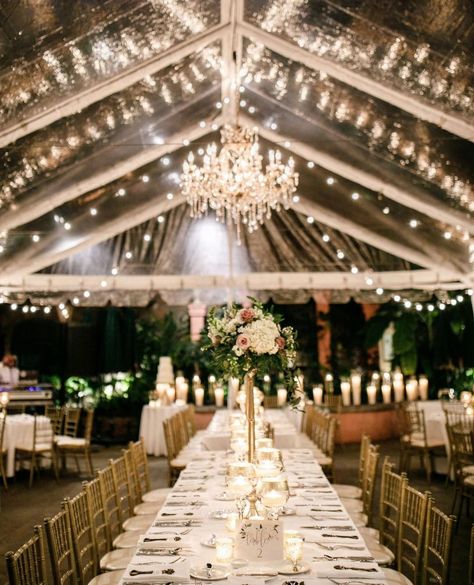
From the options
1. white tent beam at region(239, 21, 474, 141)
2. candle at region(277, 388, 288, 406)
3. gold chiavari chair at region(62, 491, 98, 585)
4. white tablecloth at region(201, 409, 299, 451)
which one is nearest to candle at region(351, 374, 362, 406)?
candle at region(277, 388, 288, 406)

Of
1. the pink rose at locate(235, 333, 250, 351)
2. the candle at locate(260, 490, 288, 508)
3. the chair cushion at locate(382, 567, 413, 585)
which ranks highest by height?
the pink rose at locate(235, 333, 250, 351)

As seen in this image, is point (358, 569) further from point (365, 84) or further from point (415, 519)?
point (365, 84)

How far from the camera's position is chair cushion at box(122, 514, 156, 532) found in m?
3.91

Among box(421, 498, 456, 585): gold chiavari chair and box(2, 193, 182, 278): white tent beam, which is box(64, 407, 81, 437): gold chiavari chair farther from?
box(421, 498, 456, 585): gold chiavari chair

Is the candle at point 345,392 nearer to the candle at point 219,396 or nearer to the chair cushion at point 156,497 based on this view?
the candle at point 219,396

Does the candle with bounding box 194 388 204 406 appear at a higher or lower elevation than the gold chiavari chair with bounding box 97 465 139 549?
higher

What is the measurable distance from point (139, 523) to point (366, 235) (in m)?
7.06

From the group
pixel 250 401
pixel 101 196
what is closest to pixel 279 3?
pixel 250 401

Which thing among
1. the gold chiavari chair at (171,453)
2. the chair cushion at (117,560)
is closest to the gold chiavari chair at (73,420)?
the gold chiavari chair at (171,453)

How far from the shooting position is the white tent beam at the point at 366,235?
980 cm

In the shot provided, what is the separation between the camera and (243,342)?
3.05 m

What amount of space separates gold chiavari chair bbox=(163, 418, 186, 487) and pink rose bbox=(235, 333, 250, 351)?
269 centimetres

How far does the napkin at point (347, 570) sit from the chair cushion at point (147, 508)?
230 centimetres

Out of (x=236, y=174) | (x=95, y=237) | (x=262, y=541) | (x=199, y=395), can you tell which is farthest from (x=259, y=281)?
(x=262, y=541)
